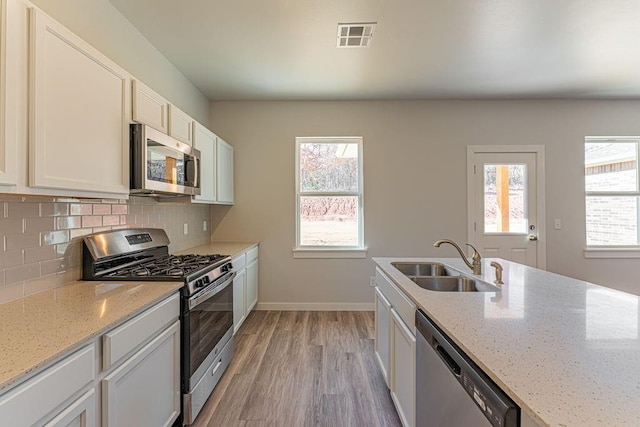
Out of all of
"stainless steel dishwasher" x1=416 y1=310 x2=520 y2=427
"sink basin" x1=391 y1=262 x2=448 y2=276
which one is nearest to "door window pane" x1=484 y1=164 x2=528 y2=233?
"sink basin" x1=391 y1=262 x2=448 y2=276

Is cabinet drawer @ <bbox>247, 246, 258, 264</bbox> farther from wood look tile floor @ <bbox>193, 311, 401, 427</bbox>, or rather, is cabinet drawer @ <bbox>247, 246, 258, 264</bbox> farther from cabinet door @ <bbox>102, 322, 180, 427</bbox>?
cabinet door @ <bbox>102, 322, 180, 427</bbox>

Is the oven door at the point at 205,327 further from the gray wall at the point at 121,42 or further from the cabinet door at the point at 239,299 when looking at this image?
the gray wall at the point at 121,42

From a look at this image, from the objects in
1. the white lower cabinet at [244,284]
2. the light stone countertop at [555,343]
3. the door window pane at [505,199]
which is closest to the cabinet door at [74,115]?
the white lower cabinet at [244,284]

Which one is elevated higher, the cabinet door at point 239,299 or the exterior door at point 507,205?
the exterior door at point 507,205

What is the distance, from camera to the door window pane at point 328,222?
414 cm

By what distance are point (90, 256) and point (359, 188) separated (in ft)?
9.74

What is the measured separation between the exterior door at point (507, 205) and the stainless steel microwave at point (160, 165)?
334 centimetres

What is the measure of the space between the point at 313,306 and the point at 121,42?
10.8 ft

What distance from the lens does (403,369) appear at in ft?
5.72

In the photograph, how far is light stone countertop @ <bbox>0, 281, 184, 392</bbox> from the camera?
3.03 ft

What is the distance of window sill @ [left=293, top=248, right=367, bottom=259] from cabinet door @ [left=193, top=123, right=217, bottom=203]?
1308 mm

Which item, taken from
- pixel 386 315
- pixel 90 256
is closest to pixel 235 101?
pixel 90 256

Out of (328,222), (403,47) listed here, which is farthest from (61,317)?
(328,222)

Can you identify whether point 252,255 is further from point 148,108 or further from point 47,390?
point 47,390
